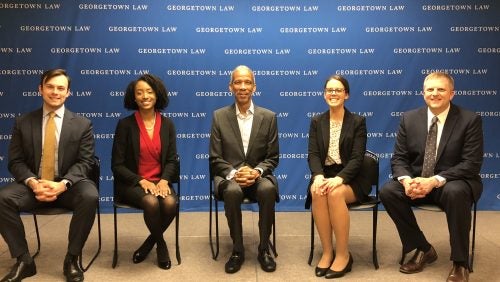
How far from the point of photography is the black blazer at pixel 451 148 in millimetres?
3207

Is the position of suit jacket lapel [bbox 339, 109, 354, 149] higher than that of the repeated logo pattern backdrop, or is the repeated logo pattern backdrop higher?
the repeated logo pattern backdrop

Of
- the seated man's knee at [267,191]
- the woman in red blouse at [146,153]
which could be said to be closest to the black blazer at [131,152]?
the woman in red blouse at [146,153]

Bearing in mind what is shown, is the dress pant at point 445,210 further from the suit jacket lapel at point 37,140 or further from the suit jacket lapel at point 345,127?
the suit jacket lapel at point 37,140

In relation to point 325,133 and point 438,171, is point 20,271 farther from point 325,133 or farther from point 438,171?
point 438,171

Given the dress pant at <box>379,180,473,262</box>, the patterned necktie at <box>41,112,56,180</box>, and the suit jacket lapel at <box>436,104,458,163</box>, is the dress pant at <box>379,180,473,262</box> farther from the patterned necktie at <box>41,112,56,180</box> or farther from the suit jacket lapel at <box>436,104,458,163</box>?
the patterned necktie at <box>41,112,56,180</box>

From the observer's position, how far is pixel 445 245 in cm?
382

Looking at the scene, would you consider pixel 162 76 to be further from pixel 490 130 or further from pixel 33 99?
pixel 490 130

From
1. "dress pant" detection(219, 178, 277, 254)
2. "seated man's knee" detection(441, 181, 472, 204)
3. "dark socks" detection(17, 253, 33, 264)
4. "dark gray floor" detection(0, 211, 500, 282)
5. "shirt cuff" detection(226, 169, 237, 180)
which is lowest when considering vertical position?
"dark gray floor" detection(0, 211, 500, 282)

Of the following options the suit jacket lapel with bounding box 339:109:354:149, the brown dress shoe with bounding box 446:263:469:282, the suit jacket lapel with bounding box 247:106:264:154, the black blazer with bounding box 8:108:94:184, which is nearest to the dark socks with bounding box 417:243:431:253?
the brown dress shoe with bounding box 446:263:469:282

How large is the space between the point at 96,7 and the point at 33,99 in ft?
3.60

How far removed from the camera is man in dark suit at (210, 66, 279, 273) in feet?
10.8

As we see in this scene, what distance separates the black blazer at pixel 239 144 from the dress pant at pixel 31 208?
3.06 feet

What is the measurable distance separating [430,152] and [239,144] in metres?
1.38

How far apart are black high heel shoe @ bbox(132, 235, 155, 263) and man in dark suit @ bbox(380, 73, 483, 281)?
173 centimetres
